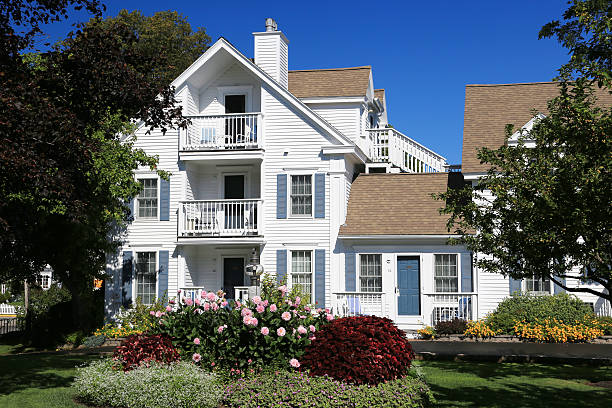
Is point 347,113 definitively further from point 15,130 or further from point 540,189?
point 15,130

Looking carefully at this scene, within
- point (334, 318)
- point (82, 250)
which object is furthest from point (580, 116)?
point (82, 250)

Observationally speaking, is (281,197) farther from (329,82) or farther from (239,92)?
(329,82)

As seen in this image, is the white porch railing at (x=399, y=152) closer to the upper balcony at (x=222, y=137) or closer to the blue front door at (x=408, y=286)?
the upper balcony at (x=222, y=137)

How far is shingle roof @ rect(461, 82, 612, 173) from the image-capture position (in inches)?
981

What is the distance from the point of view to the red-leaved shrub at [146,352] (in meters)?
12.0

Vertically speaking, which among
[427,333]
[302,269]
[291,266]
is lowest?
[427,333]

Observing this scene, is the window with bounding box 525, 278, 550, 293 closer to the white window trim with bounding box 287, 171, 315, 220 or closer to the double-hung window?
the double-hung window

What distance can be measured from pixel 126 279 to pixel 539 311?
47.0 ft

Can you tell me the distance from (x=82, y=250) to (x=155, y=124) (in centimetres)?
910

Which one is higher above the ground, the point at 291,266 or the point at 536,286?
the point at 291,266

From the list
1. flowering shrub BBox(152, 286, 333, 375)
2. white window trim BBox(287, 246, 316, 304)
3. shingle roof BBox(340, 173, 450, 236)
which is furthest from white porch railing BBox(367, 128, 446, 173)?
flowering shrub BBox(152, 286, 333, 375)

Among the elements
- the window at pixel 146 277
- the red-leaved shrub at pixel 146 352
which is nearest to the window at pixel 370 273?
the window at pixel 146 277

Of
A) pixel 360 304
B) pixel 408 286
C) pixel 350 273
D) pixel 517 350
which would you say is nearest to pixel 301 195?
pixel 350 273

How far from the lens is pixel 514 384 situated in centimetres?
1362
